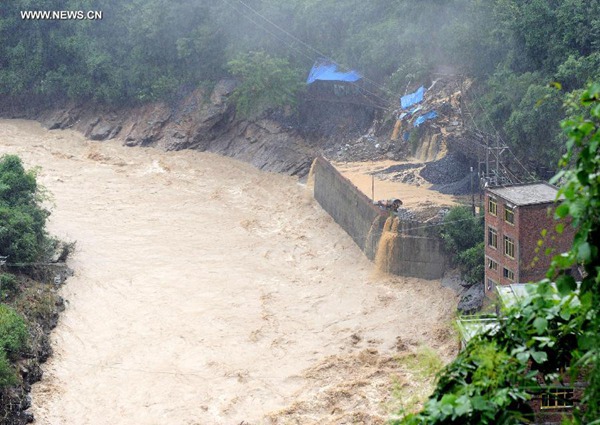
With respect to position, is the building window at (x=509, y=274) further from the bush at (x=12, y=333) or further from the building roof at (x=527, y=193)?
the bush at (x=12, y=333)

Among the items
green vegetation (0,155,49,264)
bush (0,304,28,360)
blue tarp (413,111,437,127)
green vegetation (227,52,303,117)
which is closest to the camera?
bush (0,304,28,360)

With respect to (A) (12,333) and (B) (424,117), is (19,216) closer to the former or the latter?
(A) (12,333)

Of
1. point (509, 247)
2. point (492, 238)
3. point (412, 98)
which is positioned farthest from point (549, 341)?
point (412, 98)

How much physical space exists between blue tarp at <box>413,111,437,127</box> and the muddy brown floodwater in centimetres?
649

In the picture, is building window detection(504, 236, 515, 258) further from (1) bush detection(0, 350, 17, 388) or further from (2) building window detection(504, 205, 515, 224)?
(1) bush detection(0, 350, 17, 388)

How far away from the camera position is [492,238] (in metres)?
33.4

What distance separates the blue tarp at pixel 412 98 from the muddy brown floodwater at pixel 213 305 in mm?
6786

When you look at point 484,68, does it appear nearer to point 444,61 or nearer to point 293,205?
point 444,61

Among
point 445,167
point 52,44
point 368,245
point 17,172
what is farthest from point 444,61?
point 52,44

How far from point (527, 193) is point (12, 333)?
16.9 meters

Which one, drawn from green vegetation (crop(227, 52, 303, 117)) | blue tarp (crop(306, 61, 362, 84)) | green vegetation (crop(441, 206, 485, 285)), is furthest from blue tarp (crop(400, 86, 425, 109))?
green vegetation (crop(441, 206, 485, 285))

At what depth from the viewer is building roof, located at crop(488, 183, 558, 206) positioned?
3106cm

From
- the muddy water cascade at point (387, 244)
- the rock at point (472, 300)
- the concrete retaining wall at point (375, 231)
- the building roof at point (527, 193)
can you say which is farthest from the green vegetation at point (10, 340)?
the building roof at point (527, 193)

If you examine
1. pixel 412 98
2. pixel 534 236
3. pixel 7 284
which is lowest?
pixel 7 284
